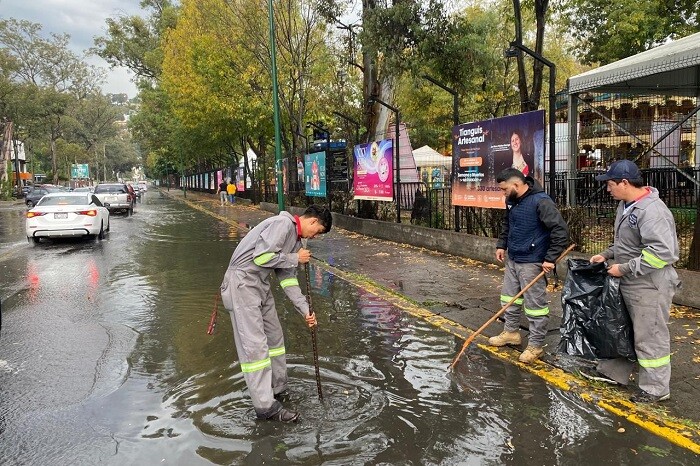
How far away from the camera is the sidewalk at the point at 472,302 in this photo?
394 cm

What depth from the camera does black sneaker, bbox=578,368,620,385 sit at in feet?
14.1

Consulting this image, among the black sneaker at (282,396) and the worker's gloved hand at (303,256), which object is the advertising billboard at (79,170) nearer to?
the black sneaker at (282,396)

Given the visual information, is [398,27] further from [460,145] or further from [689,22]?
[689,22]

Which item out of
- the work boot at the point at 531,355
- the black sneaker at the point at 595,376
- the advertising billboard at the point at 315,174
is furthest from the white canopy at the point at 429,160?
the black sneaker at the point at 595,376

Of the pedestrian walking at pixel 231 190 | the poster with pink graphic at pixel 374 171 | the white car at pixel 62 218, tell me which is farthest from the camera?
the pedestrian walking at pixel 231 190

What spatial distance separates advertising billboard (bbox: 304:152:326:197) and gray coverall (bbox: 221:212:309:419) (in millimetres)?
13324

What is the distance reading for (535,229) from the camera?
195 inches

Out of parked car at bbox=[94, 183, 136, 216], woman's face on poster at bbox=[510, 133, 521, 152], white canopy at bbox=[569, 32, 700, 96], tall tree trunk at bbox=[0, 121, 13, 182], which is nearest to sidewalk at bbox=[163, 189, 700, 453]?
woman's face on poster at bbox=[510, 133, 521, 152]

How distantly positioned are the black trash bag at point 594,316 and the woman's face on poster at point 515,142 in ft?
15.2

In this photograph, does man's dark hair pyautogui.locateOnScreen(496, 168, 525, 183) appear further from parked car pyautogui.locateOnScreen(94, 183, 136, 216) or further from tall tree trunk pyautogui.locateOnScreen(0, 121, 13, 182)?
tall tree trunk pyautogui.locateOnScreen(0, 121, 13, 182)

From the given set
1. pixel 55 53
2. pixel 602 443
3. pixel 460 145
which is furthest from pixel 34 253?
pixel 55 53

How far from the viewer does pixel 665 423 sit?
3654mm

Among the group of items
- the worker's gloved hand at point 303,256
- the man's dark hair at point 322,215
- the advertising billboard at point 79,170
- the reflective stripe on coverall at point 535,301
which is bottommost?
the reflective stripe on coverall at point 535,301

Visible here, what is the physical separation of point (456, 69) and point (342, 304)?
8.80 m
